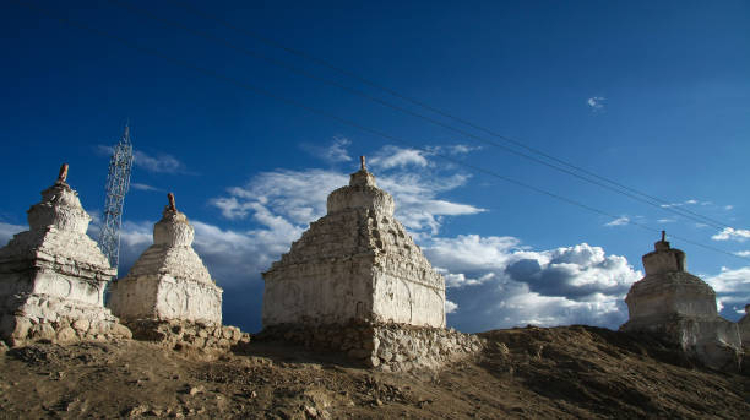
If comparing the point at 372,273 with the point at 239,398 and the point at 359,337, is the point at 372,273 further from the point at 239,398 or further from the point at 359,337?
the point at 239,398

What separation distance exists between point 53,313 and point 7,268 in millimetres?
1950

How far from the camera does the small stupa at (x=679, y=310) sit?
28.6m

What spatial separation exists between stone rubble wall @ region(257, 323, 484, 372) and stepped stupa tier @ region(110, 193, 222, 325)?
2.71 metres

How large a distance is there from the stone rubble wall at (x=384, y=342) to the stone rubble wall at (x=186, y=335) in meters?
2.68

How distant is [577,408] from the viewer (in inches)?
645

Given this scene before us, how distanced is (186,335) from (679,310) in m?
26.7

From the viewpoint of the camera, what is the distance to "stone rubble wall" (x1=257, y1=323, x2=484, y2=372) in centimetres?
1702

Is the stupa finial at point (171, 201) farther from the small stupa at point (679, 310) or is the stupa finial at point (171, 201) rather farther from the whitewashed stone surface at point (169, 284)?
the small stupa at point (679, 310)

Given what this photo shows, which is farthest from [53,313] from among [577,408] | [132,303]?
[577,408]

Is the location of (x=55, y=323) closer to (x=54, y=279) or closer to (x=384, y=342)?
(x=54, y=279)

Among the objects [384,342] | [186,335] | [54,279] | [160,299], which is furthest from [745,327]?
[54,279]

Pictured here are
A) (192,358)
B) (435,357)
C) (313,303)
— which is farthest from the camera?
(313,303)

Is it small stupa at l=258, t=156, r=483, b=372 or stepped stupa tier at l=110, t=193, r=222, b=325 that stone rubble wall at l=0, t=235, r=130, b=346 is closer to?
stepped stupa tier at l=110, t=193, r=222, b=325

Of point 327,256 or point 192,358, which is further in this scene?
point 327,256
